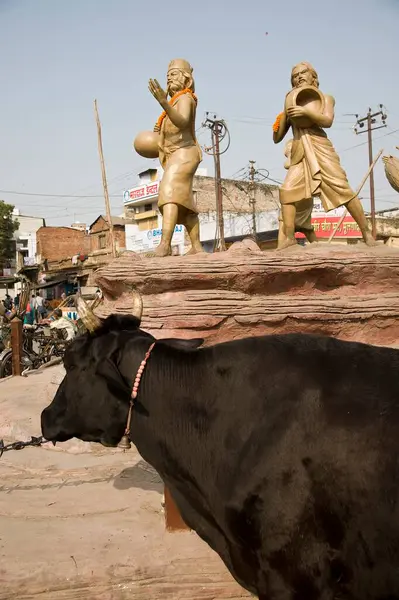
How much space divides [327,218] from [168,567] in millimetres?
24342

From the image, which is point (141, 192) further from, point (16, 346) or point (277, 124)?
point (277, 124)

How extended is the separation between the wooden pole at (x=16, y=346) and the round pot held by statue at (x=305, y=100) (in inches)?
253

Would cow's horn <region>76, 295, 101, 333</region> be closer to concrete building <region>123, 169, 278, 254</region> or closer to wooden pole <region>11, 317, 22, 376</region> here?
wooden pole <region>11, 317, 22, 376</region>

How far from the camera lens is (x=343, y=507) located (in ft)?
6.24

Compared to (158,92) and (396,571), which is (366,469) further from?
(158,92)

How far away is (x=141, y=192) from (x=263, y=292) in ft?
113

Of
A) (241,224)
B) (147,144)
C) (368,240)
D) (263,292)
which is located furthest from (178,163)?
(241,224)

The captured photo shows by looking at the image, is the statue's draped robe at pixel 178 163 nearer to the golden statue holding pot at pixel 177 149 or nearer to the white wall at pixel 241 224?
the golden statue holding pot at pixel 177 149

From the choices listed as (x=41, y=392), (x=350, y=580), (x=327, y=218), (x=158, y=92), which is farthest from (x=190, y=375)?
(x=327, y=218)

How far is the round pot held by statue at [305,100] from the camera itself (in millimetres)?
6602

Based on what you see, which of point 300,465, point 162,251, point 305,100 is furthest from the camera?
point 305,100

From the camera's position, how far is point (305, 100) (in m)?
6.81

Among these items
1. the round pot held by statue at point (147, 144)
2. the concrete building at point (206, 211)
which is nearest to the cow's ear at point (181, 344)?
the round pot held by statue at point (147, 144)

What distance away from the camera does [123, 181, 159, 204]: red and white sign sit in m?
38.2
